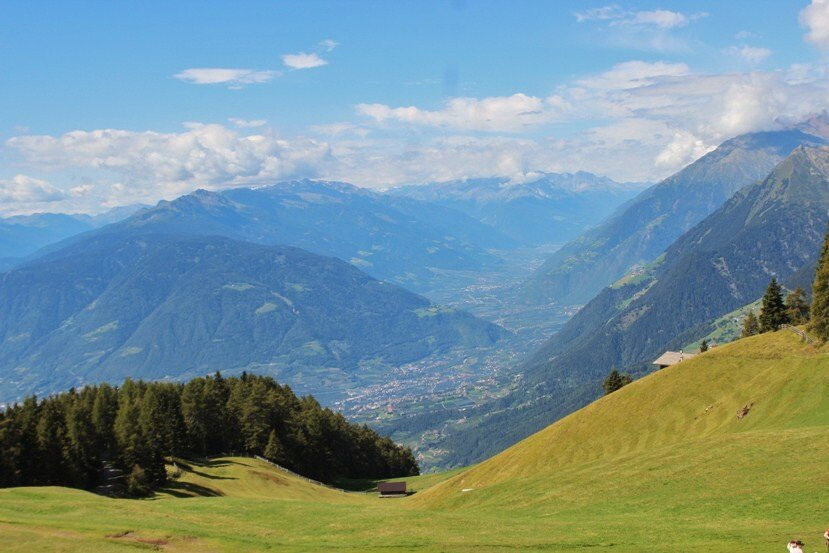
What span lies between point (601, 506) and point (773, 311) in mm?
81805

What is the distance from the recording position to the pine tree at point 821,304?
80.6 meters

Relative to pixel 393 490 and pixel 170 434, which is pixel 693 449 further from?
pixel 170 434

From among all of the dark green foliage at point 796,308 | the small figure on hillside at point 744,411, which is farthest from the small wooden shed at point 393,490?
the dark green foliage at point 796,308

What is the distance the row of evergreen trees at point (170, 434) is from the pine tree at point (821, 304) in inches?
3296

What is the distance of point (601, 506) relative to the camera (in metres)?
49.1

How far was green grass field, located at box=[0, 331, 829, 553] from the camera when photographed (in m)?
37.7

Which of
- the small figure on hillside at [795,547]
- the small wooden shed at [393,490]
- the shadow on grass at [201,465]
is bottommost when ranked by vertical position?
the small wooden shed at [393,490]

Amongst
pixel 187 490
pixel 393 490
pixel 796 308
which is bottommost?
pixel 393 490

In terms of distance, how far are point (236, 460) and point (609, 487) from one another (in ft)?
234

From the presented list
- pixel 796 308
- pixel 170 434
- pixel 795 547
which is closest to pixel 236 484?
pixel 170 434

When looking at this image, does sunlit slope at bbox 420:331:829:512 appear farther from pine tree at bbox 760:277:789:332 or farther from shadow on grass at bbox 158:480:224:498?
shadow on grass at bbox 158:480:224:498

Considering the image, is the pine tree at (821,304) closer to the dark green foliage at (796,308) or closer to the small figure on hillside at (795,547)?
the dark green foliage at (796,308)

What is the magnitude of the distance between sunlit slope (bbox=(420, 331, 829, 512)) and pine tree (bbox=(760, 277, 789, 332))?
2240cm

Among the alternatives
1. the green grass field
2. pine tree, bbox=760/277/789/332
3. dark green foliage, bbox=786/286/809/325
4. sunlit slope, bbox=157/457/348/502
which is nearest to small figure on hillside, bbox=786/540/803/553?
the green grass field
